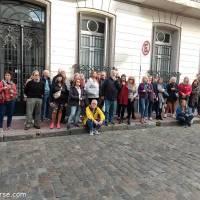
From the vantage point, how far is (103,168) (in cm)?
477

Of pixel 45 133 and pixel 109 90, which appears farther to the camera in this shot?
pixel 109 90

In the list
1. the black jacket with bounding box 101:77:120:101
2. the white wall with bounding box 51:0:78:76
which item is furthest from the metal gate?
the black jacket with bounding box 101:77:120:101

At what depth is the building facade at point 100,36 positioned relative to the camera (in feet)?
29.3

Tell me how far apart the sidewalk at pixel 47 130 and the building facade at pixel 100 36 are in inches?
76.7

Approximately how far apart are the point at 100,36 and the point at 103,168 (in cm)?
712

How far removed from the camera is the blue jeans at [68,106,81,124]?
7634 millimetres

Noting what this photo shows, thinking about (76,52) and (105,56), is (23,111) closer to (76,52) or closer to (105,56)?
(76,52)

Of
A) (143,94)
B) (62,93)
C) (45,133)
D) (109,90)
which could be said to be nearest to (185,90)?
(143,94)

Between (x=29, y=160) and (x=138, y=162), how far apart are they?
222 cm

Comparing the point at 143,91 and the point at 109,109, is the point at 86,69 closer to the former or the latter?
the point at 109,109

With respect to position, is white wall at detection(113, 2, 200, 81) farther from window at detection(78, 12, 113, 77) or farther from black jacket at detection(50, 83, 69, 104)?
black jacket at detection(50, 83, 69, 104)

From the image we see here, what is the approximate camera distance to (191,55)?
12703 millimetres

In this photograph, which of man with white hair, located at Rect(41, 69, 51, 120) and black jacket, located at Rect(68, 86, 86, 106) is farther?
man with white hair, located at Rect(41, 69, 51, 120)

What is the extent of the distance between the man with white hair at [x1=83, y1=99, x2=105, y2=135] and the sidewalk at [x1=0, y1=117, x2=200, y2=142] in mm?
289
